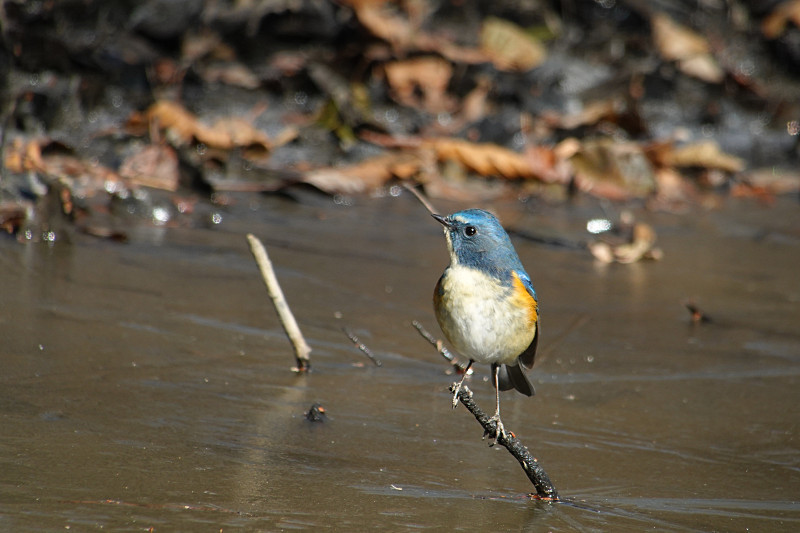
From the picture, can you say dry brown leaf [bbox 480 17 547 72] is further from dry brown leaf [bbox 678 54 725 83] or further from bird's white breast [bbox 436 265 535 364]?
bird's white breast [bbox 436 265 535 364]

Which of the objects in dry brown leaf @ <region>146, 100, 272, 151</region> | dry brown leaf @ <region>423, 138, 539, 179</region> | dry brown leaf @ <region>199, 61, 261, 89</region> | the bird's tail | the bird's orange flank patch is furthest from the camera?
dry brown leaf @ <region>199, 61, 261, 89</region>

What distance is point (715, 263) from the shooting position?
619 cm

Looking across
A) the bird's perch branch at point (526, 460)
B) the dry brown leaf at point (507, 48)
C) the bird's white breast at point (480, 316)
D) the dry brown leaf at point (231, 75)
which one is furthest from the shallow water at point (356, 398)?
the dry brown leaf at point (507, 48)

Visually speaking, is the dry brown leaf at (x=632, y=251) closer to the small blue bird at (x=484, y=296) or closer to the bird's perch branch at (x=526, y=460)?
the small blue bird at (x=484, y=296)

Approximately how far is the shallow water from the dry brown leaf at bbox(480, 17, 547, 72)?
13.2 ft

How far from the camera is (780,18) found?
10.4 m

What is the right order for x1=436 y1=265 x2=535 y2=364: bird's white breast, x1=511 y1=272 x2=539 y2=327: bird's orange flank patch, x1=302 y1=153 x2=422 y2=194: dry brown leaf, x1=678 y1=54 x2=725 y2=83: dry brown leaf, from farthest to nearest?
1. x1=678 y1=54 x2=725 y2=83: dry brown leaf
2. x1=302 y1=153 x2=422 y2=194: dry brown leaf
3. x1=511 y1=272 x2=539 y2=327: bird's orange flank patch
4. x1=436 y1=265 x2=535 y2=364: bird's white breast

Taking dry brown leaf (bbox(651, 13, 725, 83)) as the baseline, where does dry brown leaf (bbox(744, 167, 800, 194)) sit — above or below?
below

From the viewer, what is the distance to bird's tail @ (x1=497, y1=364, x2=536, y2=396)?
3.40 m

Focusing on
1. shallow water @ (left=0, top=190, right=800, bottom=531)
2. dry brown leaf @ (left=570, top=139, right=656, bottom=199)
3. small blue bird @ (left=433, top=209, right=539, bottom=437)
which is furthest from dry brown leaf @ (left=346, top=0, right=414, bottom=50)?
small blue bird @ (left=433, top=209, right=539, bottom=437)

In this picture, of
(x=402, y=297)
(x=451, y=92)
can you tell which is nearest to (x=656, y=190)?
(x=451, y=92)

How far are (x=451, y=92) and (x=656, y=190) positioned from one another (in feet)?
6.99

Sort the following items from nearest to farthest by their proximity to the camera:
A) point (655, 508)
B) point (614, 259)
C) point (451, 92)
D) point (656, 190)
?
1. point (655, 508)
2. point (614, 259)
3. point (656, 190)
4. point (451, 92)

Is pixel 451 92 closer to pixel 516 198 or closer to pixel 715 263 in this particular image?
pixel 516 198
